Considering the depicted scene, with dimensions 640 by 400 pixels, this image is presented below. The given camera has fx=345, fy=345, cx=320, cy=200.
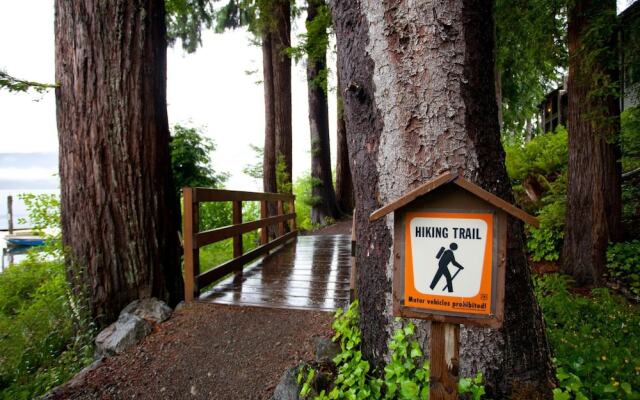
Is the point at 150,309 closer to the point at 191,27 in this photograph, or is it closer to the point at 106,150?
the point at 106,150

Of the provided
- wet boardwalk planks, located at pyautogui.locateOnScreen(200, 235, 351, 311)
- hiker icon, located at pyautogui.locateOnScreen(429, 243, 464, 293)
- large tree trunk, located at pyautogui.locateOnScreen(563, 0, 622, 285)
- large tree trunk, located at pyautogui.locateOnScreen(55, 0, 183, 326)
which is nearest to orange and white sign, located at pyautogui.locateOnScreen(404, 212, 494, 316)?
hiker icon, located at pyautogui.locateOnScreen(429, 243, 464, 293)

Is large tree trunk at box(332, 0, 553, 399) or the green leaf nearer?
the green leaf

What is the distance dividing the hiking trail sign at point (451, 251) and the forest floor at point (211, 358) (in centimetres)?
160

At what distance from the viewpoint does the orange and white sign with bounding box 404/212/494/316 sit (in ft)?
4.45

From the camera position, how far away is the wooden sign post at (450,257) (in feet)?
4.40

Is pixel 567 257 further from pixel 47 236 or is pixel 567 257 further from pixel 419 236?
pixel 47 236

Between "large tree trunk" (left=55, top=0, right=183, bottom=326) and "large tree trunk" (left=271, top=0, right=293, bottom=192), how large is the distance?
641cm

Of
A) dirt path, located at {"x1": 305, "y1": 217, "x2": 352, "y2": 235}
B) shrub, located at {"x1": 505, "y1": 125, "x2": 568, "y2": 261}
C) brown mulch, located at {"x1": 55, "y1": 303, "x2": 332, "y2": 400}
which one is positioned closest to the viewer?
brown mulch, located at {"x1": 55, "y1": 303, "x2": 332, "y2": 400}

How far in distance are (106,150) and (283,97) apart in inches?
Answer: 284

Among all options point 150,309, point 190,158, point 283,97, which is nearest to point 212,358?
point 150,309

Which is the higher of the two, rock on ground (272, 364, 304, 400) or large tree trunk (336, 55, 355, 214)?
large tree trunk (336, 55, 355, 214)

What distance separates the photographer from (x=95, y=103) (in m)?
A: 3.51

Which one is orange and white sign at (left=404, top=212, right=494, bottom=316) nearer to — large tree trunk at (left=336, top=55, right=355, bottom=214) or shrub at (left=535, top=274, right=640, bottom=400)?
shrub at (left=535, top=274, right=640, bottom=400)

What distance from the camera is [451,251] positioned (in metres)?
1.38
